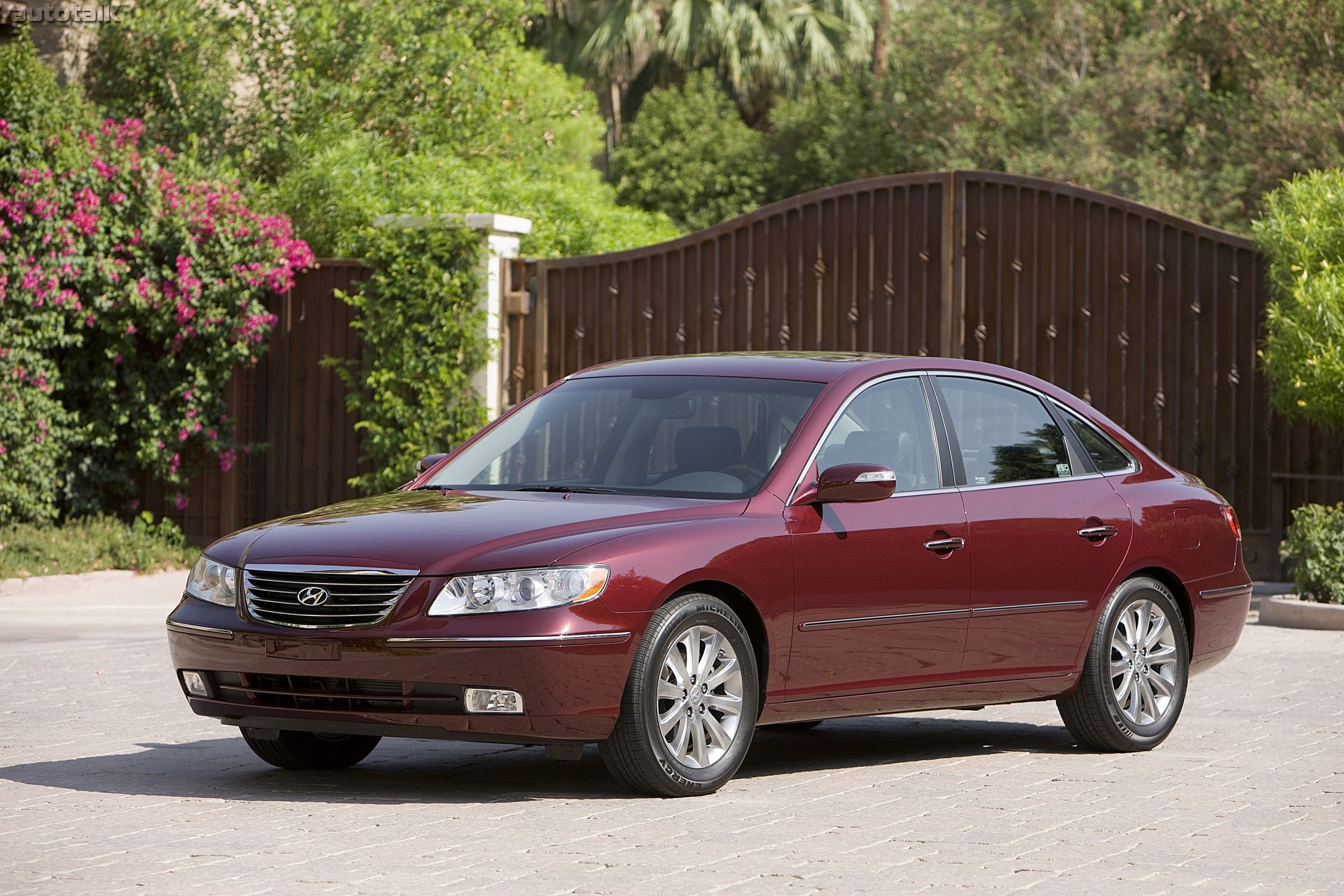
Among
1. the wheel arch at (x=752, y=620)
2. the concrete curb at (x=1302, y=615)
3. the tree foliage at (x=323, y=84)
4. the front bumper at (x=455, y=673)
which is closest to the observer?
the front bumper at (x=455, y=673)

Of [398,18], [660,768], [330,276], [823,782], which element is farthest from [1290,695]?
[398,18]

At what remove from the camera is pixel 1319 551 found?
12.9 m

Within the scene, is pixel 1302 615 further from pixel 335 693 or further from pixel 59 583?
pixel 59 583

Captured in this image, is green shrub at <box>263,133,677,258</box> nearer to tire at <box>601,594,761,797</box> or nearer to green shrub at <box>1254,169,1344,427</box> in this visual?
green shrub at <box>1254,169,1344,427</box>

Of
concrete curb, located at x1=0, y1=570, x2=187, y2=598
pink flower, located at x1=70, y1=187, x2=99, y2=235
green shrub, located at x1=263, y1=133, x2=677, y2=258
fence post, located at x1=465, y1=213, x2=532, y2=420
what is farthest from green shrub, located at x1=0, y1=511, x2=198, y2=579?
green shrub, located at x1=263, y1=133, x2=677, y2=258

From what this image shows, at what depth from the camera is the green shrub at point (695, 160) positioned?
37250mm

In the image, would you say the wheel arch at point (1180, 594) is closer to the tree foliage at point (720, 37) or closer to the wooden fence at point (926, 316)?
the wooden fence at point (926, 316)

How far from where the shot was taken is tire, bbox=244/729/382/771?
723cm

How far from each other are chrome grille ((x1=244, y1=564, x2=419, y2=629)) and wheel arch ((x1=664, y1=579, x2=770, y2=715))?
1055mm

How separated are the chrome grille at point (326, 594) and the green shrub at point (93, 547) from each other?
8.49 m

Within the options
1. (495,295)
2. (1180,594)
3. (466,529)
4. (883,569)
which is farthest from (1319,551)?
(466,529)

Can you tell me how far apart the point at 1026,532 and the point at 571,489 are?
72.3 inches

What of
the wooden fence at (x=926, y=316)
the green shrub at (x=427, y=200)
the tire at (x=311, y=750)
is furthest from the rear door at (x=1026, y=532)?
the green shrub at (x=427, y=200)

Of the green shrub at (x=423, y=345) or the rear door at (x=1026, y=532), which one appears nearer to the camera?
the rear door at (x=1026, y=532)
